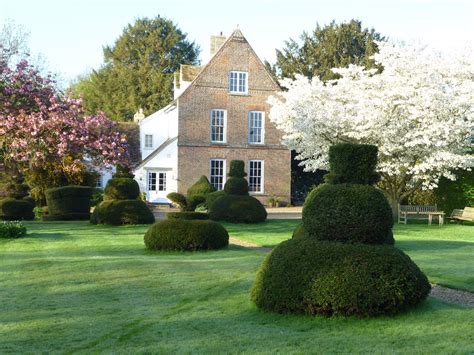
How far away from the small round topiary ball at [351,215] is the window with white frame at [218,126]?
28720mm

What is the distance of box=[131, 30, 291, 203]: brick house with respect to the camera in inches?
1428

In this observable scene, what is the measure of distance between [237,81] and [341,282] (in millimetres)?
30095

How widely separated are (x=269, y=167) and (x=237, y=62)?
6421mm

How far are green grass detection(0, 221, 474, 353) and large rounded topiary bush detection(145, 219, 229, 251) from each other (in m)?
1.99

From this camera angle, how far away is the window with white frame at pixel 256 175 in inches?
1479

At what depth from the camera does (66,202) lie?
1026 inches

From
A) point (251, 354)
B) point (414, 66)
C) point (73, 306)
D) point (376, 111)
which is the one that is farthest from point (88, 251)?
point (414, 66)

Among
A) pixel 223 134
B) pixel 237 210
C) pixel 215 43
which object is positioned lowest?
pixel 237 210

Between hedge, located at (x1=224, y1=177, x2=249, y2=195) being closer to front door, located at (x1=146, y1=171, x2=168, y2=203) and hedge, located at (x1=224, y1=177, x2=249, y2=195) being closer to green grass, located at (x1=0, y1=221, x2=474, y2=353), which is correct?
green grass, located at (x1=0, y1=221, x2=474, y2=353)

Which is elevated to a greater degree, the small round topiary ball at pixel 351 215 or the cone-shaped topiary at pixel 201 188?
the cone-shaped topiary at pixel 201 188

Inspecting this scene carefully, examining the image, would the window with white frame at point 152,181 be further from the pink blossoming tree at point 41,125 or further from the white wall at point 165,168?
the pink blossoming tree at point 41,125

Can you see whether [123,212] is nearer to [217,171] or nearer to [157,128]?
[217,171]

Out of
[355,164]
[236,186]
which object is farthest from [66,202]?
[355,164]

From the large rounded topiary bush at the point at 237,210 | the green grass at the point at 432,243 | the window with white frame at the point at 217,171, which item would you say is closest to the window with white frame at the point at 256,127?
the window with white frame at the point at 217,171
